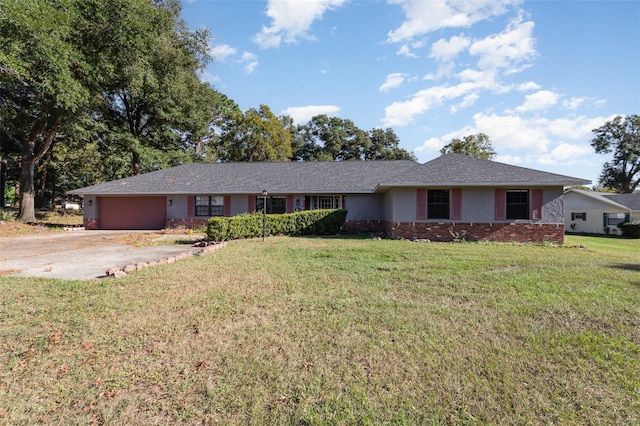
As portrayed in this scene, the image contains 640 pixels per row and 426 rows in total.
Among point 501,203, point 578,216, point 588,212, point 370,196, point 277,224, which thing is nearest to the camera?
point 501,203

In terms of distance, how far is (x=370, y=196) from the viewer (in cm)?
1731

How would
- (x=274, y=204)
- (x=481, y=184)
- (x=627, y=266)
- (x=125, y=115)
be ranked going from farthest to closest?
1. (x=125, y=115)
2. (x=274, y=204)
3. (x=481, y=184)
4. (x=627, y=266)

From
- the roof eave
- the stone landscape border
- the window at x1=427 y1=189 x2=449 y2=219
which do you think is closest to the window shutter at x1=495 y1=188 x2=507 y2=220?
the roof eave

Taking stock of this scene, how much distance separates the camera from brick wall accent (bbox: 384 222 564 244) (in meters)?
12.3

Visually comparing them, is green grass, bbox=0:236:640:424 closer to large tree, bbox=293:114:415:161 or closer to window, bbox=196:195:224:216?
window, bbox=196:195:224:216

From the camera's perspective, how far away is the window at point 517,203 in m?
12.6

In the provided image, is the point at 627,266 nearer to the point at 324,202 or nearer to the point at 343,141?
the point at 324,202

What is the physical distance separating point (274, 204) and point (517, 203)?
1171 centimetres

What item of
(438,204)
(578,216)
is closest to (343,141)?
(578,216)

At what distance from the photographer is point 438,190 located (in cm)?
1307

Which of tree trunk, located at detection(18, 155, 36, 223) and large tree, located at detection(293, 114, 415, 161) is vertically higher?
large tree, located at detection(293, 114, 415, 161)

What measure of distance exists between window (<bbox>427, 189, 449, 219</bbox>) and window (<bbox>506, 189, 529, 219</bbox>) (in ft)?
7.77

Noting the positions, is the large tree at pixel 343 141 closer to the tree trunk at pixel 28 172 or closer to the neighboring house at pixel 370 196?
the neighboring house at pixel 370 196

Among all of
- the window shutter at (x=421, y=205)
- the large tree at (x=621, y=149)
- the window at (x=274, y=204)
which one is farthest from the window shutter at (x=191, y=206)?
the large tree at (x=621, y=149)
